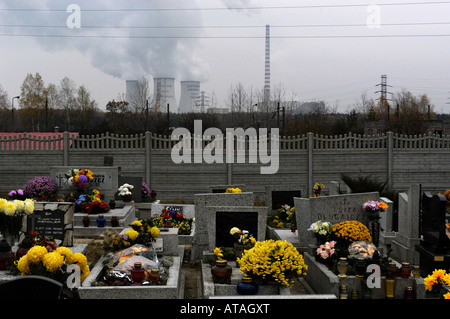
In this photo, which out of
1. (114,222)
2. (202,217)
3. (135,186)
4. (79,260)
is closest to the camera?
(79,260)

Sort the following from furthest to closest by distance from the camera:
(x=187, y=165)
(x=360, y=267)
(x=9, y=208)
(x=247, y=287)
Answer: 1. (x=187, y=165)
2. (x=9, y=208)
3. (x=360, y=267)
4. (x=247, y=287)

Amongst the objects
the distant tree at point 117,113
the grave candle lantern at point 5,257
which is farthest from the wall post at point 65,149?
the distant tree at point 117,113

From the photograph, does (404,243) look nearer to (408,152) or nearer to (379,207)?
(379,207)

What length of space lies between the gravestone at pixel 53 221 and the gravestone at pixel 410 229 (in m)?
6.97

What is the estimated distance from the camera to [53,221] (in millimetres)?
10297

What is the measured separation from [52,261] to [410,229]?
7.36m

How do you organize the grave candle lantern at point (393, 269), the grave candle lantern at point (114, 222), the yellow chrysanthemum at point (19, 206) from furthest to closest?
the grave candle lantern at point (114, 222) → the yellow chrysanthemum at point (19, 206) → the grave candle lantern at point (393, 269)

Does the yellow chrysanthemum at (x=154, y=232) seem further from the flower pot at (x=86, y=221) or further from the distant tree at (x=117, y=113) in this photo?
the distant tree at (x=117, y=113)

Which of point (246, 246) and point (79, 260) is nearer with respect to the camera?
point (79, 260)

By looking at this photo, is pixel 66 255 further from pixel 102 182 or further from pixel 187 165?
pixel 187 165

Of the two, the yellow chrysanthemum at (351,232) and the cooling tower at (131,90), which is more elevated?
the cooling tower at (131,90)

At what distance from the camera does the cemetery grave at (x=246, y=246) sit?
7.72m

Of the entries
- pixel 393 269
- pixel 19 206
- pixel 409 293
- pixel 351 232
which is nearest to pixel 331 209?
pixel 351 232
